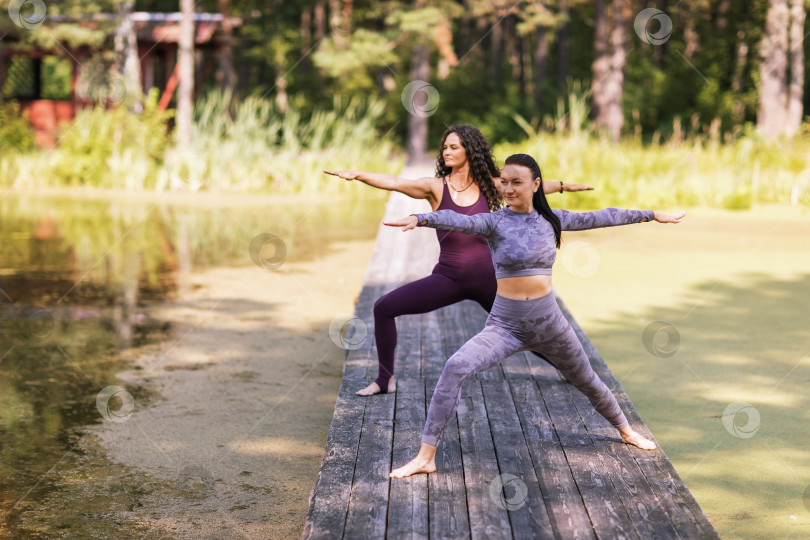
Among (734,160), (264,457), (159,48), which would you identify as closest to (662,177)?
(734,160)

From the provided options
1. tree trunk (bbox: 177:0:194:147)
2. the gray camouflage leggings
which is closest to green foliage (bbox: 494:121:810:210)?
tree trunk (bbox: 177:0:194:147)

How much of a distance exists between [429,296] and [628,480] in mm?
1744

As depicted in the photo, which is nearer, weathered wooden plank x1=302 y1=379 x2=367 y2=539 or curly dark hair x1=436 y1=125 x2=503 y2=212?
weathered wooden plank x1=302 y1=379 x2=367 y2=539

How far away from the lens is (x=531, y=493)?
4113 millimetres

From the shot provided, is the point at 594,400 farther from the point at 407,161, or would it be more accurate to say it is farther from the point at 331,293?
the point at 407,161

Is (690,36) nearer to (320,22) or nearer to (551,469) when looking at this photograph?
(320,22)

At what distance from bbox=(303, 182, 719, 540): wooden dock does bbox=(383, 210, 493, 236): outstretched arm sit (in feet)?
3.50

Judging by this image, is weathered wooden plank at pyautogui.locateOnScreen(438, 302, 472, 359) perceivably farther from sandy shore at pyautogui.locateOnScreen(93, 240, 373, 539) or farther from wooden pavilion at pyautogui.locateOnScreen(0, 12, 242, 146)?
wooden pavilion at pyautogui.locateOnScreen(0, 12, 242, 146)

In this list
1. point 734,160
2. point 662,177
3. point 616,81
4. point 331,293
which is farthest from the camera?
point 616,81

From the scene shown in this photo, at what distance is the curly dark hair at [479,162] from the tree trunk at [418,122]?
2086 cm

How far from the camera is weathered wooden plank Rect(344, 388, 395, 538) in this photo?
3785mm

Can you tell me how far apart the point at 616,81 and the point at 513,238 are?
2317 cm

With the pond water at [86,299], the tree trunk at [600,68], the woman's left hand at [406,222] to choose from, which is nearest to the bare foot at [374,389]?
the pond water at [86,299]

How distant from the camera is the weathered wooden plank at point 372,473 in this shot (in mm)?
3785
